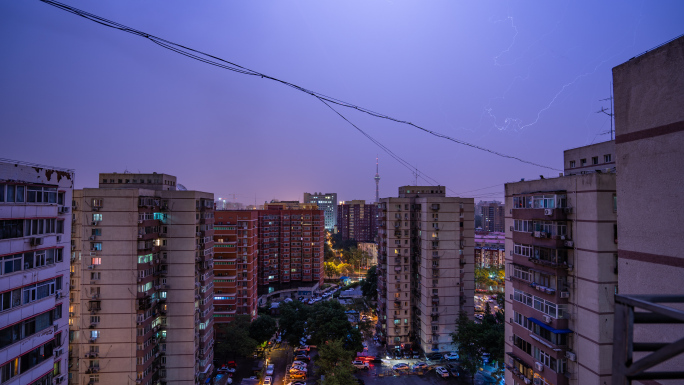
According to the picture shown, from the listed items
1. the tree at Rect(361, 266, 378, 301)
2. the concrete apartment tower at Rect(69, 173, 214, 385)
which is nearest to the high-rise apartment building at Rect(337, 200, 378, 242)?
the tree at Rect(361, 266, 378, 301)

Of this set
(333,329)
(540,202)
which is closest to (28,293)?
(540,202)

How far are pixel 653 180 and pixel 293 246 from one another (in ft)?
169

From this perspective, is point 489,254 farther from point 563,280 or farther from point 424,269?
point 563,280

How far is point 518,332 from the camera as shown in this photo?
530 inches

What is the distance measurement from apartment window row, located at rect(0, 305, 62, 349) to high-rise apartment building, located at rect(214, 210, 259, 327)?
72.1 feet

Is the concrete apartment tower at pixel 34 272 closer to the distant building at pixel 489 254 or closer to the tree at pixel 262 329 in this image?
the tree at pixel 262 329

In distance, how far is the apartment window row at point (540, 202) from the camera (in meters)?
11.9

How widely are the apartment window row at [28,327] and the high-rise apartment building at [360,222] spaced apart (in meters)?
78.6

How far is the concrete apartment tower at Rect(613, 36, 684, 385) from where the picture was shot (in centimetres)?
512

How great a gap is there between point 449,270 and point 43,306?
25.2m

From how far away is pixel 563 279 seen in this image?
1168cm

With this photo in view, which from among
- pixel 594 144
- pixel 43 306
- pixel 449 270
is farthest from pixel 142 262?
pixel 594 144

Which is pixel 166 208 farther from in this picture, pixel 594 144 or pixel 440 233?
pixel 594 144

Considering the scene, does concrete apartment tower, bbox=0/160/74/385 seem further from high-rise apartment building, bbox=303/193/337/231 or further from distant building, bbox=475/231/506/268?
high-rise apartment building, bbox=303/193/337/231
